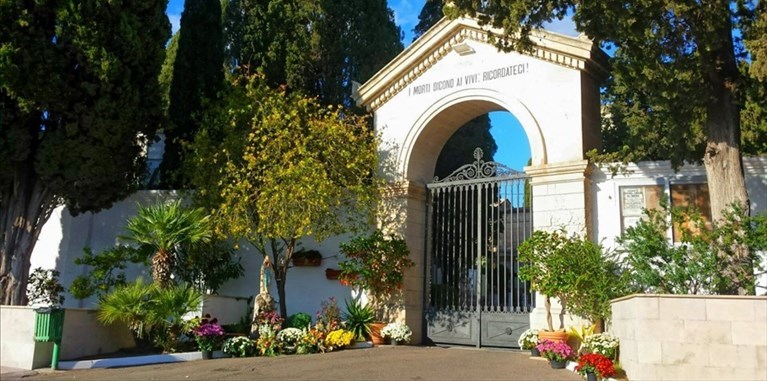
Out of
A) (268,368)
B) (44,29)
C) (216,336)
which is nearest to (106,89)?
(44,29)

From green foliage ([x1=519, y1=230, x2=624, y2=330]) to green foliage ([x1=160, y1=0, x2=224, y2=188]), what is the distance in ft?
30.6

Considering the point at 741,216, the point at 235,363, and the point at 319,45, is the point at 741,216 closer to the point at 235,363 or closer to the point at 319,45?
the point at 235,363

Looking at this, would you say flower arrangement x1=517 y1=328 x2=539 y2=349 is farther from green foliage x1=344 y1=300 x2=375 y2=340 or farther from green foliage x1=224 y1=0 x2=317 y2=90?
green foliage x1=224 y1=0 x2=317 y2=90

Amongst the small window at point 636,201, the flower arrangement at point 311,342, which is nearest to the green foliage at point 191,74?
the flower arrangement at point 311,342

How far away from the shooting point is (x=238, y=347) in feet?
40.3

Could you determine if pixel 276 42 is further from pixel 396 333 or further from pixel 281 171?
pixel 396 333

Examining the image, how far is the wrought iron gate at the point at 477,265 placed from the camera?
14281mm

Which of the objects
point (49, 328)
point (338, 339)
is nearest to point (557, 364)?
point (338, 339)

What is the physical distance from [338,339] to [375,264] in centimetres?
202

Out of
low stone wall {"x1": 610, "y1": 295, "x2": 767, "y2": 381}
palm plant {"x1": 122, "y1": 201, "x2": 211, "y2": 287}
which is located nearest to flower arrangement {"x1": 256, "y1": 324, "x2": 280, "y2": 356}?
palm plant {"x1": 122, "y1": 201, "x2": 211, "y2": 287}

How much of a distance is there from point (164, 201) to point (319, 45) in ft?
25.9

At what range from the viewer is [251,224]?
14.3 m

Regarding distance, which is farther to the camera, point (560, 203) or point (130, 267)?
point (130, 267)

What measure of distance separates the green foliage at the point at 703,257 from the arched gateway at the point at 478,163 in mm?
2662
